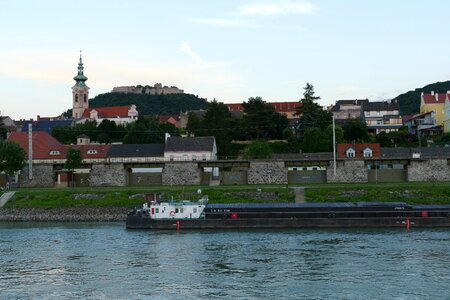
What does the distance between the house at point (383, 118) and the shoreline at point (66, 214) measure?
7411 centimetres

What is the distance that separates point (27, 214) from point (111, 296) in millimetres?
38644

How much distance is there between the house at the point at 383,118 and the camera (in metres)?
127

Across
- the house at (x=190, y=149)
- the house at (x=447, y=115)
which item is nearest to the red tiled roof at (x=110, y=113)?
the house at (x=190, y=149)

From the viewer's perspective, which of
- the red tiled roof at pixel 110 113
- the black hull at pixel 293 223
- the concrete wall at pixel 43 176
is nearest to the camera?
the black hull at pixel 293 223

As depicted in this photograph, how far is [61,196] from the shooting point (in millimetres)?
70500

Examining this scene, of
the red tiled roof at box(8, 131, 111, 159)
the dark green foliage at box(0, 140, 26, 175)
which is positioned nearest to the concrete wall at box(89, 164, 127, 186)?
the dark green foliage at box(0, 140, 26, 175)

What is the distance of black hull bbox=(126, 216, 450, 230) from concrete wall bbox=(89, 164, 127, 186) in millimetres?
29049

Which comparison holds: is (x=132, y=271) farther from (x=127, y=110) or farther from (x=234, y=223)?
(x=127, y=110)

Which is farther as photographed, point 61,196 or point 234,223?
point 61,196

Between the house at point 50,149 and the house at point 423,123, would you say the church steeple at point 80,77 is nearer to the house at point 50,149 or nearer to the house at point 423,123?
the house at point 50,149

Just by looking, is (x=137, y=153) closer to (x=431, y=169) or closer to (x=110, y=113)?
(x=431, y=169)

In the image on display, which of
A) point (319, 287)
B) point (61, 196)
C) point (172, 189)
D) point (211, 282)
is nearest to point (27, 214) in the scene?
point (61, 196)

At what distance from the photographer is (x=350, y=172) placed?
81.7 m

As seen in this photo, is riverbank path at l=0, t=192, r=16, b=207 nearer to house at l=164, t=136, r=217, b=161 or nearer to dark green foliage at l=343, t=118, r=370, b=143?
house at l=164, t=136, r=217, b=161
